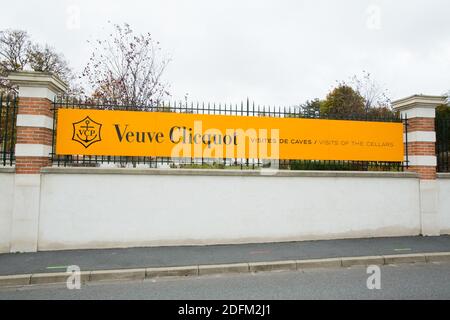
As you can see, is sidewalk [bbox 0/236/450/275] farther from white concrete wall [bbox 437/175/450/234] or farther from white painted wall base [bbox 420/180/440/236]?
white concrete wall [bbox 437/175/450/234]

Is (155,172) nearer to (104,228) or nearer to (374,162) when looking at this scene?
(104,228)

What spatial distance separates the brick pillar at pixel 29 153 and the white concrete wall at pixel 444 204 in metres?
10.4

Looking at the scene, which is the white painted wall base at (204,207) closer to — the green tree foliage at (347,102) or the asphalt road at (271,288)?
the asphalt road at (271,288)

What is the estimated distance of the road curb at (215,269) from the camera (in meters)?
5.22

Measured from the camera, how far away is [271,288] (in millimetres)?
4816

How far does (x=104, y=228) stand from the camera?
7301 millimetres

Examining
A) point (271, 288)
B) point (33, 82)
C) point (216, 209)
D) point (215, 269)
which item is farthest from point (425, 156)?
point (33, 82)

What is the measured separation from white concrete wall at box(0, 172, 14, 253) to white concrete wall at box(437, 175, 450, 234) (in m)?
11.0

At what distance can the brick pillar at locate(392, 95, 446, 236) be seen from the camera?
8617mm

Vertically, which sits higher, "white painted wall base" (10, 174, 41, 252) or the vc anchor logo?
the vc anchor logo

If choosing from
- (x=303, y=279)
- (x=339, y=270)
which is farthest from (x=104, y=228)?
(x=339, y=270)

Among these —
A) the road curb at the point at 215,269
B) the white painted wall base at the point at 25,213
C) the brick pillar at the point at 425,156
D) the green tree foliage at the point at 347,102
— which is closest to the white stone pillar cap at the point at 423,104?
the brick pillar at the point at 425,156

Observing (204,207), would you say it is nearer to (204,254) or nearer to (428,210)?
(204,254)

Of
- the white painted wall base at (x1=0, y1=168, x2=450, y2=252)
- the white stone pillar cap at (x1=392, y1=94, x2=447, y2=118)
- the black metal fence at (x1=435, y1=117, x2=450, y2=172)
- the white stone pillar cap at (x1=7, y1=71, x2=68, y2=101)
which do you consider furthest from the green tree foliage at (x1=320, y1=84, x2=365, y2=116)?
the white stone pillar cap at (x1=7, y1=71, x2=68, y2=101)
